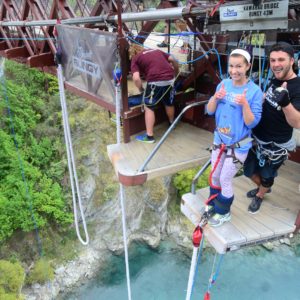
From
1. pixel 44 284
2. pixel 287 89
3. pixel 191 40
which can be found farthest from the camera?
pixel 44 284

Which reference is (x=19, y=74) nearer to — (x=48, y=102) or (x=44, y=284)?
(x=48, y=102)

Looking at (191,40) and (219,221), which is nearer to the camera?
(219,221)

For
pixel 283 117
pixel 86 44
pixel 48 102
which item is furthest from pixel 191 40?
pixel 48 102

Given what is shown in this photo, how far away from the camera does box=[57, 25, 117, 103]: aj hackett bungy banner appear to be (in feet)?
14.3

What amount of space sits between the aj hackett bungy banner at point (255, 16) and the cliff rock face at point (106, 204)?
10.9 metres

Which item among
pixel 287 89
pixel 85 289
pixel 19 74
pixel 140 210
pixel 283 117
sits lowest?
pixel 85 289

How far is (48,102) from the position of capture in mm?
15477

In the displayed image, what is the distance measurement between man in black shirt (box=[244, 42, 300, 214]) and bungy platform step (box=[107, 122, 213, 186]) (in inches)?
39.9

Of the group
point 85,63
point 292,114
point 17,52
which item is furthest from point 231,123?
point 17,52

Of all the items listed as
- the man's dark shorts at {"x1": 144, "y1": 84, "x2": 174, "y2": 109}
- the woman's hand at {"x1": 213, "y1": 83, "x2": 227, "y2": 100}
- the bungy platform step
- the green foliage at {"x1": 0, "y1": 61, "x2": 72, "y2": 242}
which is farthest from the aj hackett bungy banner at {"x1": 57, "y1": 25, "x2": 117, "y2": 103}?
the green foliage at {"x1": 0, "y1": 61, "x2": 72, "y2": 242}

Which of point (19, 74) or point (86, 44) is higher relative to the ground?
point (86, 44)

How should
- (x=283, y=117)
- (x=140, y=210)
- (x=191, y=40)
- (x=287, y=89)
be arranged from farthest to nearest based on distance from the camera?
(x=140, y=210) → (x=191, y=40) → (x=283, y=117) → (x=287, y=89)

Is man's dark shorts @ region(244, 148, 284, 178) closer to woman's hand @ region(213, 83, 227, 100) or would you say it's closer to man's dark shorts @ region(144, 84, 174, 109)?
woman's hand @ region(213, 83, 227, 100)

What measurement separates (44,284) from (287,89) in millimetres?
11769
